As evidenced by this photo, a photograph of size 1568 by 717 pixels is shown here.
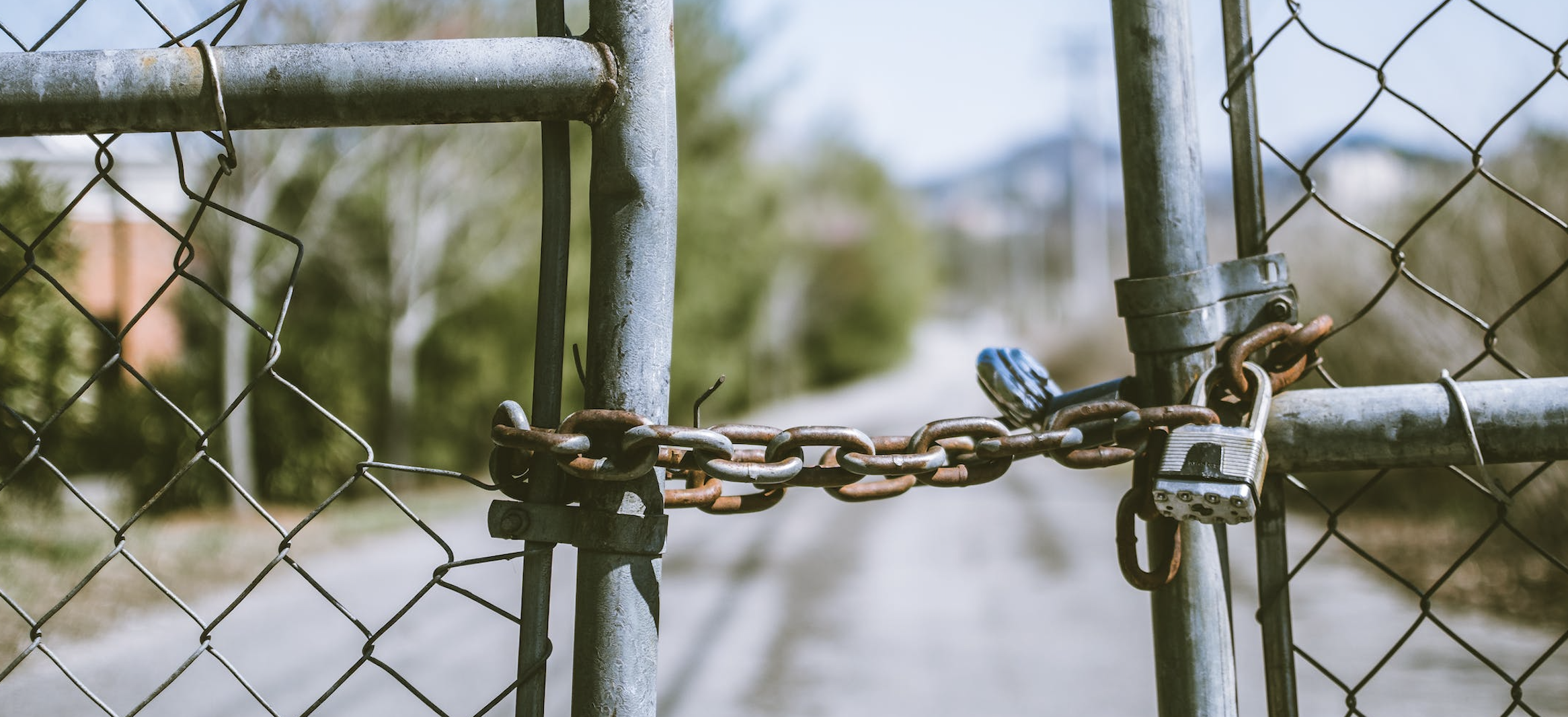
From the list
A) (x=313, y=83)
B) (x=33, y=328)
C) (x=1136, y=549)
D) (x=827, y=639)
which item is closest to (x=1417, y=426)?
(x=1136, y=549)

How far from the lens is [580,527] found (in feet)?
2.63

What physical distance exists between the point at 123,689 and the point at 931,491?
279 inches

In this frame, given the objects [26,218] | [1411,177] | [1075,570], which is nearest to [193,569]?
[26,218]

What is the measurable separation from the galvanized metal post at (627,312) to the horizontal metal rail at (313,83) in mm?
32

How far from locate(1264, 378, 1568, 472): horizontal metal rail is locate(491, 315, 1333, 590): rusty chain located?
0.04 m

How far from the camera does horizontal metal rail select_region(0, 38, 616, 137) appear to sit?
0.79 metres

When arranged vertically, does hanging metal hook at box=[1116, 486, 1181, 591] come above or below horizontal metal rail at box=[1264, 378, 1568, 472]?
below

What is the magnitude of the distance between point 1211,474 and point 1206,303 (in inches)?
6.5

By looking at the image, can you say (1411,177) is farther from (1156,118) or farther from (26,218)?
(26,218)

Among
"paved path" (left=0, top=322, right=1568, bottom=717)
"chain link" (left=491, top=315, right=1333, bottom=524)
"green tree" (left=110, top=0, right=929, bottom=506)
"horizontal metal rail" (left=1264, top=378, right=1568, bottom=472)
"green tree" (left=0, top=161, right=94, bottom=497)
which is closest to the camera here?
"chain link" (left=491, top=315, right=1333, bottom=524)

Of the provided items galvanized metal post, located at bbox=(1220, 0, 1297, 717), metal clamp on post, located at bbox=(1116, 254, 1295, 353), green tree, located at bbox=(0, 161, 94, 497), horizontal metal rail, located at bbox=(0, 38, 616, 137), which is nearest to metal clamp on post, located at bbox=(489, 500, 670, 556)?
horizontal metal rail, located at bbox=(0, 38, 616, 137)

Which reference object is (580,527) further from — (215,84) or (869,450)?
(215,84)

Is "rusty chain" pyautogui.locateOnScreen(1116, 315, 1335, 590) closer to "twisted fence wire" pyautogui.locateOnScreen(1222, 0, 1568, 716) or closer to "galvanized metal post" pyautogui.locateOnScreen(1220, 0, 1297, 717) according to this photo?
"galvanized metal post" pyautogui.locateOnScreen(1220, 0, 1297, 717)

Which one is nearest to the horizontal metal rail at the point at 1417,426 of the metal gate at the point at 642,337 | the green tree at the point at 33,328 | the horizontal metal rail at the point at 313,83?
the metal gate at the point at 642,337
